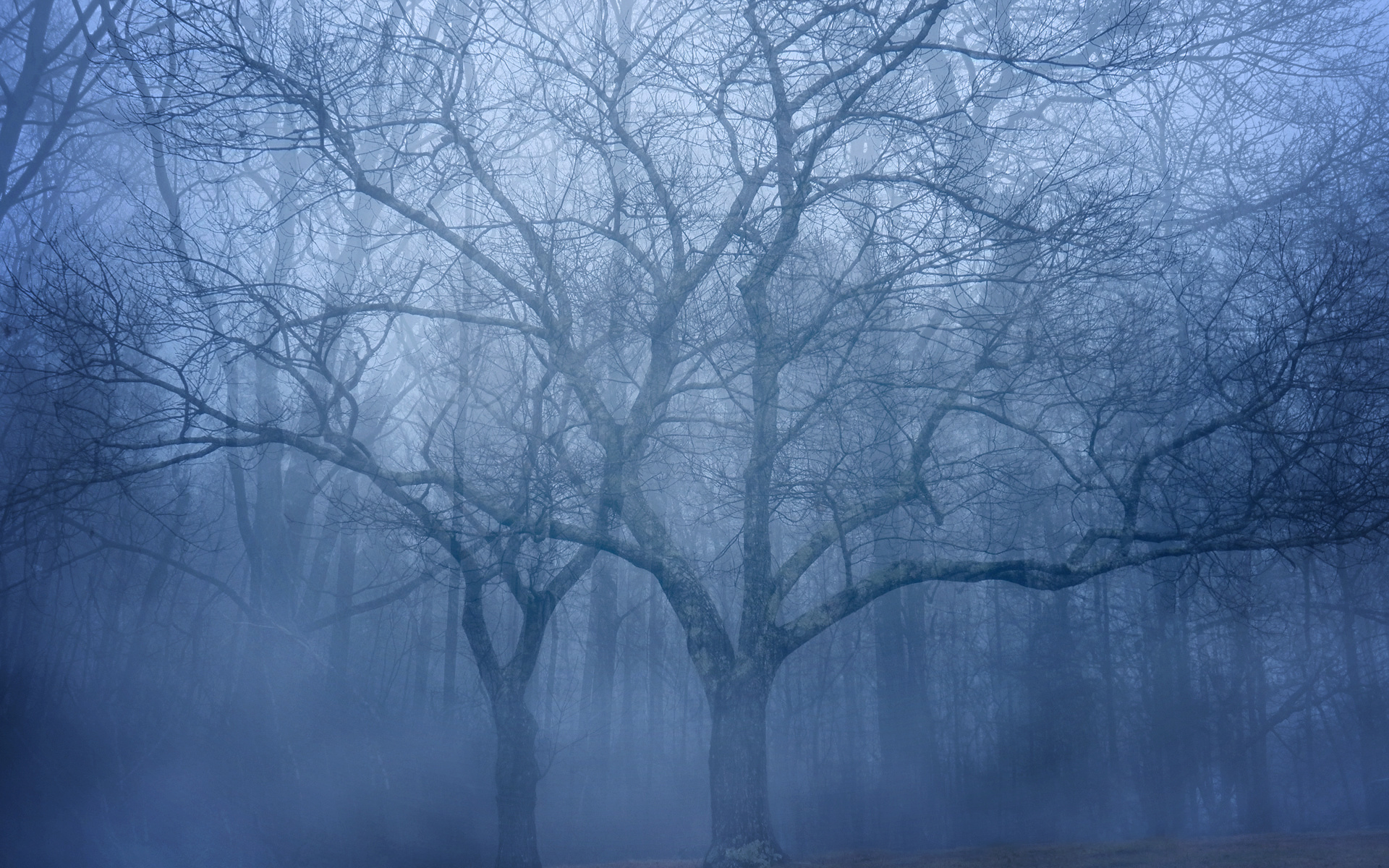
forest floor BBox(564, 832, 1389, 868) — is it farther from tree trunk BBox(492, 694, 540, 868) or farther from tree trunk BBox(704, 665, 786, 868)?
tree trunk BBox(492, 694, 540, 868)

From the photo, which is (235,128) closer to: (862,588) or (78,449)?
(78,449)

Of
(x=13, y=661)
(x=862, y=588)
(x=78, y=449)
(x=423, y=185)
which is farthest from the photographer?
(x=13, y=661)

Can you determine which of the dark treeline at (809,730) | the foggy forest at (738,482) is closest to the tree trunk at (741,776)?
the foggy forest at (738,482)

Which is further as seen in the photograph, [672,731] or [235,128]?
[672,731]

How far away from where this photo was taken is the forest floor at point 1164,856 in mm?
8359

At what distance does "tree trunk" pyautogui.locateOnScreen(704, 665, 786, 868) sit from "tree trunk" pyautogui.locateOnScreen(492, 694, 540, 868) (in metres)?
3.03

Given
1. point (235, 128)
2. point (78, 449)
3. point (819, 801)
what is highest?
point (235, 128)

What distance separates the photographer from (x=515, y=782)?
407 inches

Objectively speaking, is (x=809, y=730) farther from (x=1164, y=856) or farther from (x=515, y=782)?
(x=1164, y=856)

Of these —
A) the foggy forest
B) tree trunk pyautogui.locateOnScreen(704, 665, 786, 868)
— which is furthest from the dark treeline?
tree trunk pyautogui.locateOnScreen(704, 665, 786, 868)

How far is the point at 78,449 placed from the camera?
7.76 meters

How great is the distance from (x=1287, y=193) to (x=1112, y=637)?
956 cm

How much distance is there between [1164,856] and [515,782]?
7.24 meters

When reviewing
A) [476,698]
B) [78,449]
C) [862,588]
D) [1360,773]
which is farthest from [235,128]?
[1360,773]
